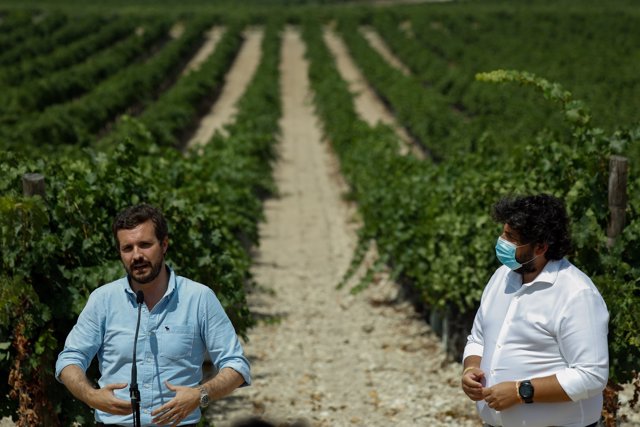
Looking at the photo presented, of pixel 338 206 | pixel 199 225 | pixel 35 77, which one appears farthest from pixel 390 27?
pixel 199 225

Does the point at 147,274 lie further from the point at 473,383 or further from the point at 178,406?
the point at 473,383

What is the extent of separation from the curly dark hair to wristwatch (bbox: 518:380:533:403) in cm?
51

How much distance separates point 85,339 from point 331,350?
613 centimetres

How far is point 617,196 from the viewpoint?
20.7 feet

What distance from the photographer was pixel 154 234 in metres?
3.79

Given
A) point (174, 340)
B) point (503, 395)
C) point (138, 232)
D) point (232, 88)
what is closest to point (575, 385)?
point (503, 395)

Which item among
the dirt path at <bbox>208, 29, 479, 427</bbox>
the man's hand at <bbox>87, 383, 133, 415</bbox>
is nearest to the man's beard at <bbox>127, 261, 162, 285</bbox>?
the man's hand at <bbox>87, 383, 133, 415</bbox>

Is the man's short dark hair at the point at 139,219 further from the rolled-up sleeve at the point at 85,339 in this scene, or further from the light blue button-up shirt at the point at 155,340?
the rolled-up sleeve at the point at 85,339

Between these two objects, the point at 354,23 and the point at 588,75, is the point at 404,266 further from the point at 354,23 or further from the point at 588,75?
the point at 354,23

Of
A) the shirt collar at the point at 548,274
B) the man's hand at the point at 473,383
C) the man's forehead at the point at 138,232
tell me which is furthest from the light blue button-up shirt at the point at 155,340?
the shirt collar at the point at 548,274

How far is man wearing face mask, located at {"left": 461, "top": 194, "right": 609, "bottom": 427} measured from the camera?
11.8ft

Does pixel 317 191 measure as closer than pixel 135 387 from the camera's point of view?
No

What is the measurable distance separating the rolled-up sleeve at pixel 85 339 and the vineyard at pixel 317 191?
142 centimetres

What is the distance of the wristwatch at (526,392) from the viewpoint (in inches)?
145
